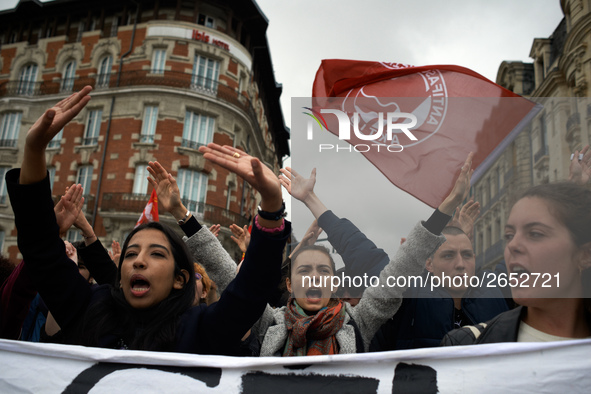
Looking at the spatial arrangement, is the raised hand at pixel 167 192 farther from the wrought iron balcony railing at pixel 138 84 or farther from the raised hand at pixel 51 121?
the wrought iron balcony railing at pixel 138 84

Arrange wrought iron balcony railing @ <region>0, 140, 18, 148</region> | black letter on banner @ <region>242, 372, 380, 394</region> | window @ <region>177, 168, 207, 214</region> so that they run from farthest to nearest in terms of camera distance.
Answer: wrought iron balcony railing @ <region>0, 140, 18, 148</region>, window @ <region>177, 168, 207, 214</region>, black letter on banner @ <region>242, 372, 380, 394</region>

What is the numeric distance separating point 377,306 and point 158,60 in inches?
871

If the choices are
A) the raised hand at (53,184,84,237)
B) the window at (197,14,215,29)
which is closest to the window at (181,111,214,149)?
Answer: the window at (197,14,215,29)

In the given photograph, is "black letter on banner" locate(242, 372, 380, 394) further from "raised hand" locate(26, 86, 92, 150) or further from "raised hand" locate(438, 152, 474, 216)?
"raised hand" locate(26, 86, 92, 150)

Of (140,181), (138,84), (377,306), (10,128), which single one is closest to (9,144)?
(10,128)

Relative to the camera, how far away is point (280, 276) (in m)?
2.28

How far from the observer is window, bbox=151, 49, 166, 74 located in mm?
22016

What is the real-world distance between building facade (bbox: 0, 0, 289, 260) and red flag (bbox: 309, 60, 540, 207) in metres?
17.3

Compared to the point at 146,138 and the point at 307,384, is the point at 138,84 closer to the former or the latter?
the point at 146,138

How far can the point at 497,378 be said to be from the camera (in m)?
1.73

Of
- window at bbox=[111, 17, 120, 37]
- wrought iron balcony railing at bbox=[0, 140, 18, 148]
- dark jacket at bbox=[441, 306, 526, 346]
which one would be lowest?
dark jacket at bbox=[441, 306, 526, 346]

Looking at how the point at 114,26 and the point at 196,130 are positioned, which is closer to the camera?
the point at 196,130

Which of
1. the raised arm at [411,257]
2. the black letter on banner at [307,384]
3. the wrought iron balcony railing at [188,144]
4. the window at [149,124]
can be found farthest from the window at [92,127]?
the black letter on banner at [307,384]

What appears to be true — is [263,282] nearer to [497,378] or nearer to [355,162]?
[497,378]
